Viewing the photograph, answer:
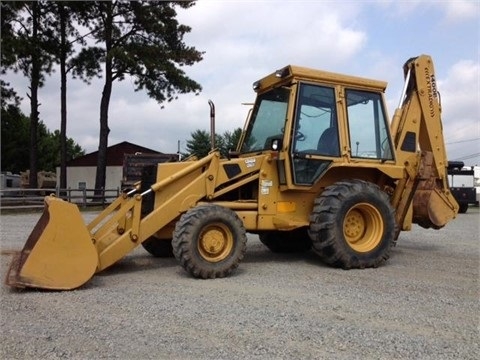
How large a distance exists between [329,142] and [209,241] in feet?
7.46

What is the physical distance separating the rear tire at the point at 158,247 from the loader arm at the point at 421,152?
3.46 m

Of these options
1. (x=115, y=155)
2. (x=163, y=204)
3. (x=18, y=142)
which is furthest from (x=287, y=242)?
(x=18, y=142)

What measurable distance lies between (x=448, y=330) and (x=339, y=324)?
2.87ft

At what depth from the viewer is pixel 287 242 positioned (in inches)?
337

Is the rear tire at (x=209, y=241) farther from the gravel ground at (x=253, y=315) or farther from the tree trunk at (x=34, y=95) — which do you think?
the tree trunk at (x=34, y=95)

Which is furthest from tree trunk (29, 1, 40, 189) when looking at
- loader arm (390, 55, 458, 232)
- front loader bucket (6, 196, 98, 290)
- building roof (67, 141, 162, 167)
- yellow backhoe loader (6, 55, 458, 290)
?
front loader bucket (6, 196, 98, 290)

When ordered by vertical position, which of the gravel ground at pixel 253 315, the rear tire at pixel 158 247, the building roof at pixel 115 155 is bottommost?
the gravel ground at pixel 253 315

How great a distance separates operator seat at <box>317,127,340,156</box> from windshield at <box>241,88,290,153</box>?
572 mm

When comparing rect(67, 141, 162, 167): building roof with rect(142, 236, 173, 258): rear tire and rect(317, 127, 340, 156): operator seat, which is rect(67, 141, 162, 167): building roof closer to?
rect(142, 236, 173, 258): rear tire

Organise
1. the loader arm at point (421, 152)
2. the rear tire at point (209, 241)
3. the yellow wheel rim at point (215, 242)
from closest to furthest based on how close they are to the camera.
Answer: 1. the rear tire at point (209, 241)
2. the yellow wheel rim at point (215, 242)
3. the loader arm at point (421, 152)

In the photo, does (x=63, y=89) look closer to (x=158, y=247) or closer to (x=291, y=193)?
(x=158, y=247)

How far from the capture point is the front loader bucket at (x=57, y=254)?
17.9ft

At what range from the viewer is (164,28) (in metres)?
25.6

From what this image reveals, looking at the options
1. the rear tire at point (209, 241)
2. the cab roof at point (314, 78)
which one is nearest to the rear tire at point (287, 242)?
the rear tire at point (209, 241)
